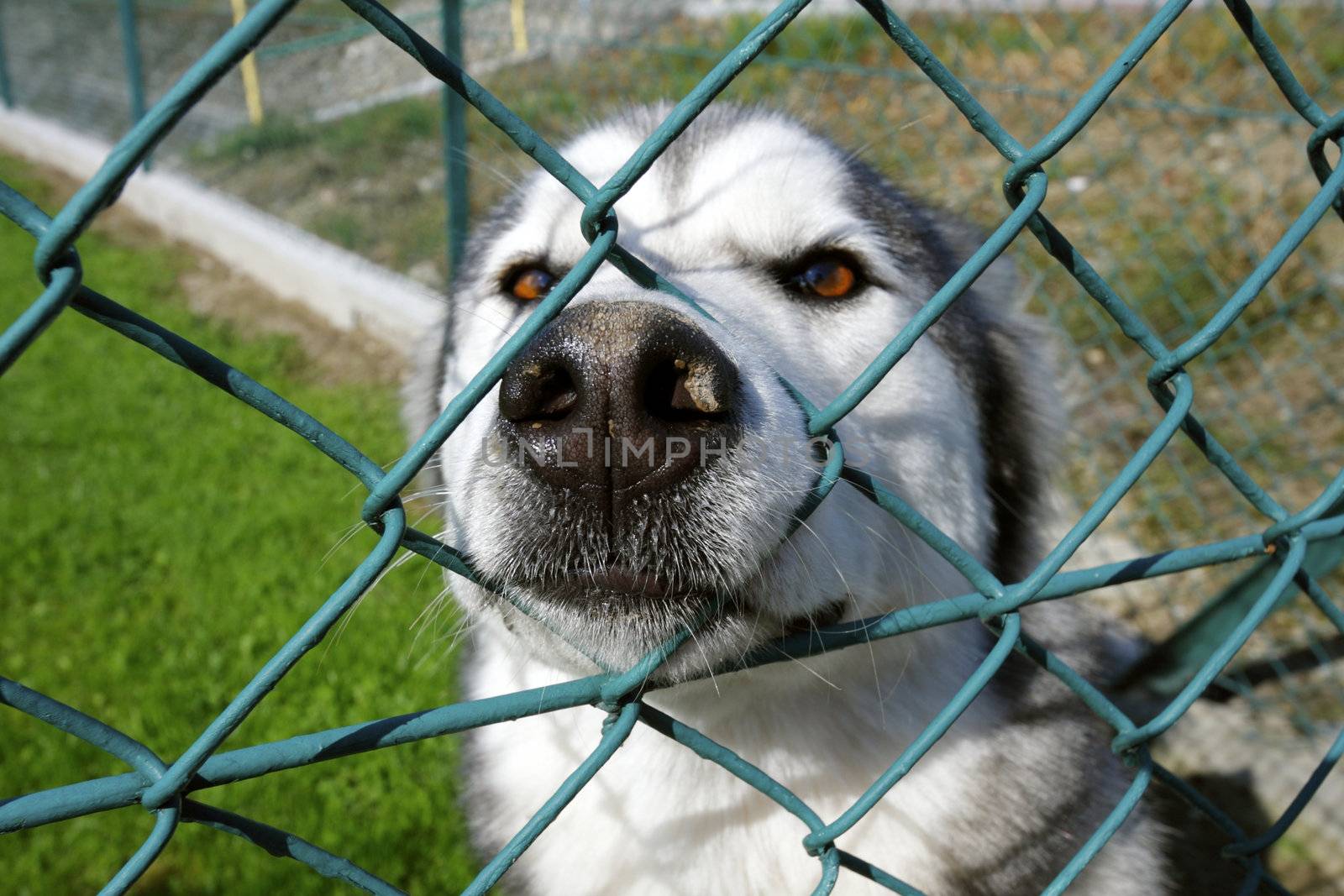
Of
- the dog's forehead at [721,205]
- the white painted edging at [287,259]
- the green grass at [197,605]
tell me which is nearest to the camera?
the dog's forehead at [721,205]

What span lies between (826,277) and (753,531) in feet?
2.58

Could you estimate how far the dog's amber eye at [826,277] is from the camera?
168 cm

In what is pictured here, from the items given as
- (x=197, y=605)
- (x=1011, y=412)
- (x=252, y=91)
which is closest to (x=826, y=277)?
(x=1011, y=412)

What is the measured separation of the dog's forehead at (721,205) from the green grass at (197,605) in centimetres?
80

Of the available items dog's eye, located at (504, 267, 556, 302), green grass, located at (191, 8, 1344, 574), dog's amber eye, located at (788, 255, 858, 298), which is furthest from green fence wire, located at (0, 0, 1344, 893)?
green grass, located at (191, 8, 1344, 574)

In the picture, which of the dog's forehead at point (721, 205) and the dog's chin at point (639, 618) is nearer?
the dog's chin at point (639, 618)

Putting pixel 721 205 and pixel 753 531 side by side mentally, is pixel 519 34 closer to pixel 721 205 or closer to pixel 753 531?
pixel 721 205

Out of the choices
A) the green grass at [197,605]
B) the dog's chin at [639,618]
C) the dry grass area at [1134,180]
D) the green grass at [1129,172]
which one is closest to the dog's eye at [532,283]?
the green grass at [197,605]

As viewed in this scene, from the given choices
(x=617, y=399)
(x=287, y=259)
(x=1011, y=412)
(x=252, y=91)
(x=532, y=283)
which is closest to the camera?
(x=617, y=399)

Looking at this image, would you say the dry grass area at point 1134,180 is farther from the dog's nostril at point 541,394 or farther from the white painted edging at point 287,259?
the dog's nostril at point 541,394

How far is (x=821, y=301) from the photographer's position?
1671 millimetres

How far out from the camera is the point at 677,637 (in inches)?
37.7

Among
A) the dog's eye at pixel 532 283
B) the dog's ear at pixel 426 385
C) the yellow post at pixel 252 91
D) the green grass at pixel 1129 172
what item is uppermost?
the yellow post at pixel 252 91

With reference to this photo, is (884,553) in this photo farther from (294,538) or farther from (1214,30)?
(1214,30)
